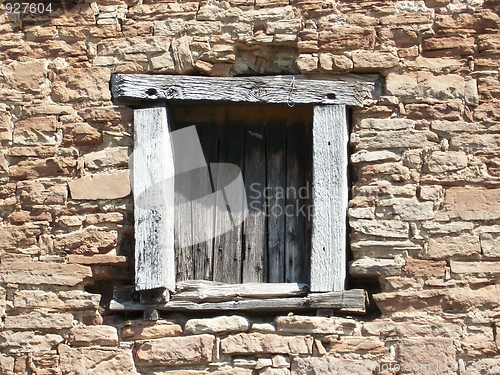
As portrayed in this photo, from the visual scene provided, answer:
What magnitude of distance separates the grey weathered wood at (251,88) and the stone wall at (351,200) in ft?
0.24

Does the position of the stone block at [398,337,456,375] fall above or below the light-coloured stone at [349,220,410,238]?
below

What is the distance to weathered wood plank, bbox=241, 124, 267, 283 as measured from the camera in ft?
15.9

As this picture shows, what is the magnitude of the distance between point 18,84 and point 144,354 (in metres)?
1.54

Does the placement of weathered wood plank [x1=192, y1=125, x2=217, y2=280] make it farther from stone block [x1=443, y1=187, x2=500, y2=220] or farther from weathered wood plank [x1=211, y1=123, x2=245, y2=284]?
stone block [x1=443, y1=187, x2=500, y2=220]

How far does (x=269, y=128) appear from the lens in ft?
16.5

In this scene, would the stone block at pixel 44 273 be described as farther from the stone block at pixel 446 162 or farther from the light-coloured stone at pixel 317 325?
the stone block at pixel 446 162

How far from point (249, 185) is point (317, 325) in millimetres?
852

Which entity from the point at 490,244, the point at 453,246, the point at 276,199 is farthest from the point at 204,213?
the point at 490,244

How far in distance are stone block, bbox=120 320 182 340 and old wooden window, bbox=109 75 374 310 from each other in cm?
9

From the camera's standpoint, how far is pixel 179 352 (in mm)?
4562

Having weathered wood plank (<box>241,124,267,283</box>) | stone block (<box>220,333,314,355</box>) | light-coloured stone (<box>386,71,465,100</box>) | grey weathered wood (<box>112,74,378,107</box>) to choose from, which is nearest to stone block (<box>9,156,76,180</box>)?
grey weathered wood (<box>112,74,378,107</box>)

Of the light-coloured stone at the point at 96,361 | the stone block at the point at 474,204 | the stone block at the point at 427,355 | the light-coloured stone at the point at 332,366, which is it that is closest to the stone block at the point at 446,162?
the stone block at the point at 474,204

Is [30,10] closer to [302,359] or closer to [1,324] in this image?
[1,324]

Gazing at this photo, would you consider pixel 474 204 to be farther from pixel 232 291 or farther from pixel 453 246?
pixel 232 291
